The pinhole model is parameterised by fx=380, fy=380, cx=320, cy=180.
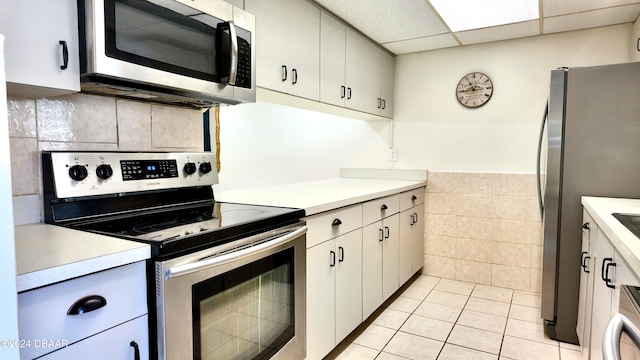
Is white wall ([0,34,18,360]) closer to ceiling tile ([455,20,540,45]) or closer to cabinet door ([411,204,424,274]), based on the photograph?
cabinet door ([411,204,424,274])

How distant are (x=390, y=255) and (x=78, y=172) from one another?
1.96m

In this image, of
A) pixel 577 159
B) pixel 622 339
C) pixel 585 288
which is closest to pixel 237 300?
pixel 622 339

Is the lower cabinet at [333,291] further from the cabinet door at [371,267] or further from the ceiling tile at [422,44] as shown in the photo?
the ceiling tile at [422,44]

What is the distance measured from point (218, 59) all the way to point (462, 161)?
2.44 m

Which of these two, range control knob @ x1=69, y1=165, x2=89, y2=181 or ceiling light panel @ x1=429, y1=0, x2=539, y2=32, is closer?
range control knob @ x1=69, y1=165, x2=89, y2=181

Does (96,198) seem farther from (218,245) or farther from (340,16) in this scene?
(340,16)

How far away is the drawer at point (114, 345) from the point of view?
33.6 inches

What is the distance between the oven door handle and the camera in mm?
1038

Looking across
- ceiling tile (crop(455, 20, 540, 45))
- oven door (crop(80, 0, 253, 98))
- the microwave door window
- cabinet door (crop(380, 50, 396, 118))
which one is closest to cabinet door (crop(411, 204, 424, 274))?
cabinet door (crop(380, 50, 396, 118))

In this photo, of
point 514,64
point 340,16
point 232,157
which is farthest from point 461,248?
point 232,157

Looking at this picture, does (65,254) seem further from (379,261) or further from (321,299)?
(379,261)

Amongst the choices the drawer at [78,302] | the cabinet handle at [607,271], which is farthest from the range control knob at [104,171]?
the cabinet handle at [607,271]

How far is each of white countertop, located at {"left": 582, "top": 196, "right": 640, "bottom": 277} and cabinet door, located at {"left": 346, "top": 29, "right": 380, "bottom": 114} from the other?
1588 mm

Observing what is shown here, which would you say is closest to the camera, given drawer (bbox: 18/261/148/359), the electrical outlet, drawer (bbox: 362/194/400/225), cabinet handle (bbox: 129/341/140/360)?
drawer (bbox: 18/261/148/359)
